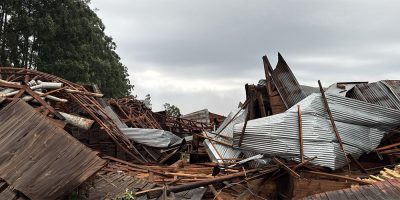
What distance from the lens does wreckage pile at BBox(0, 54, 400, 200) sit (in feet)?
20.2

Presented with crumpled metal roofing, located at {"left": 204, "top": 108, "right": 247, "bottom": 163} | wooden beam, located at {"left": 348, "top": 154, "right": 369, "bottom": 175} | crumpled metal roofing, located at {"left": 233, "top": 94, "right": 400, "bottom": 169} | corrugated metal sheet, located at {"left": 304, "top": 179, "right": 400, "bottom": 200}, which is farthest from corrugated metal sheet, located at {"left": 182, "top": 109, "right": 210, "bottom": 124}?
corrugated metal sheet, located at {"left": 304, "top": 179, "right": 400, "bottom": 200}

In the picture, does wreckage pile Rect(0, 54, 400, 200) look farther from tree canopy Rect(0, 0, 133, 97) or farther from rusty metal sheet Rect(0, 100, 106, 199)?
tree canopy Rect(0, 0, 133, 97)

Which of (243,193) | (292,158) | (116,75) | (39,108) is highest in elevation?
(116,75)

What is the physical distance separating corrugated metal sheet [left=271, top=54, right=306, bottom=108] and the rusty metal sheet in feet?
13.6

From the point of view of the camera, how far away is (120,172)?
7910mm

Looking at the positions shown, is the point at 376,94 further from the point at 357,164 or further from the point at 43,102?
the point at 43,102

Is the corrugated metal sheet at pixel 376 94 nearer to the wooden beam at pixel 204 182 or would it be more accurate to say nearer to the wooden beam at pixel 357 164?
the wooden beam at pixel 357 164

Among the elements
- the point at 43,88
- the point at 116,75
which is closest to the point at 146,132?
the point at 43,88

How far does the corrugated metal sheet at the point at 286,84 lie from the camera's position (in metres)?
8.73

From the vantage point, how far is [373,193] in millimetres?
5293

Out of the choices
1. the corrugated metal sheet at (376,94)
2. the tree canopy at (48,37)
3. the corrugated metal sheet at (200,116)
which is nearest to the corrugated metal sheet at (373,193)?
the corrugated metal sheet at (376,94)

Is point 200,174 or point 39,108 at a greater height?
point 39,108

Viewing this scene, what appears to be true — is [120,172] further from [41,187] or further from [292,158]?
[292,158]

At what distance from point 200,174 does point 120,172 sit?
1.47 meters
